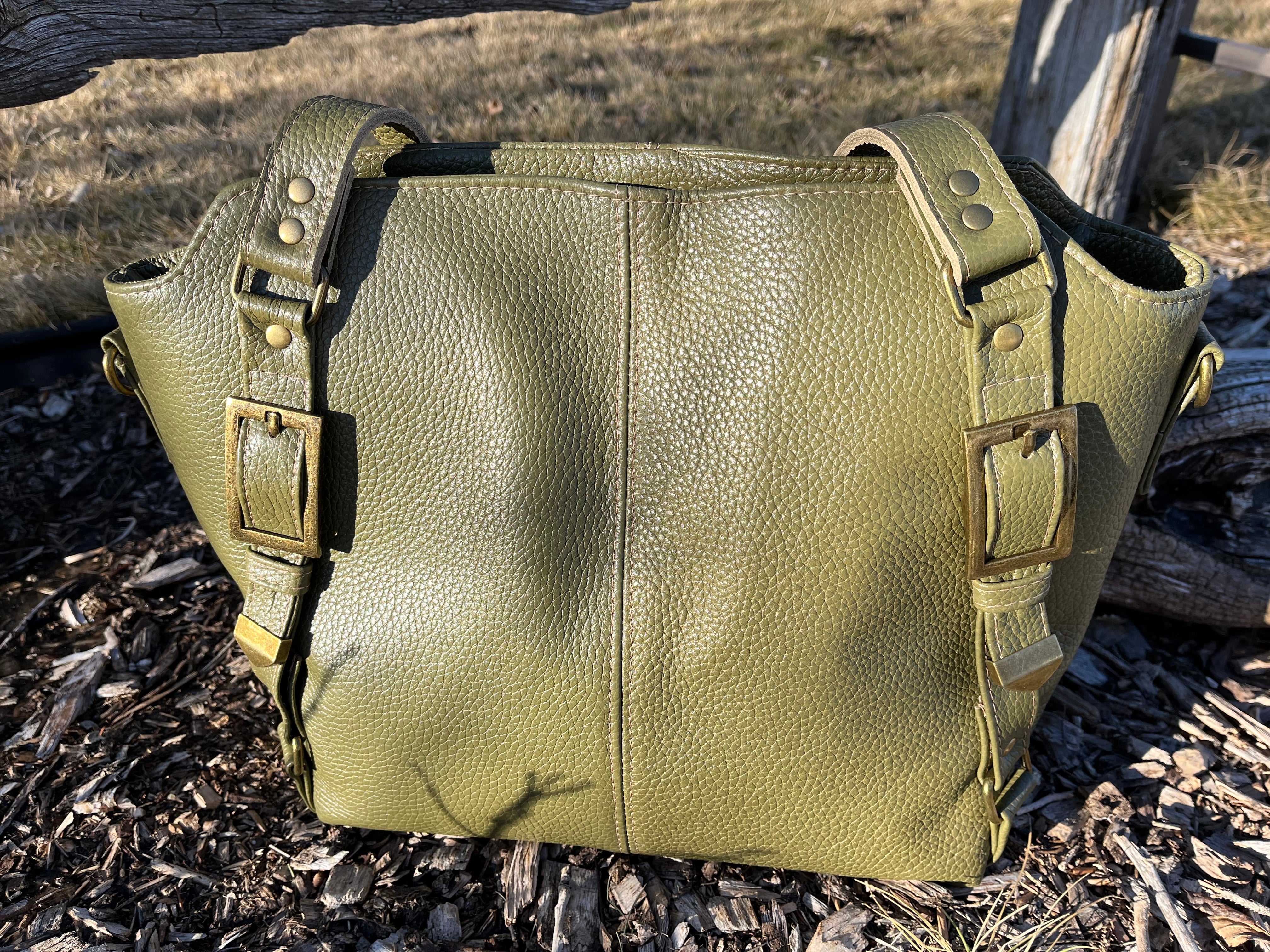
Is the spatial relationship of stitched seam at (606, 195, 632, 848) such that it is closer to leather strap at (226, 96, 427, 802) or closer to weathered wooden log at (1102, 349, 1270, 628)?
leather strap at (226, 96, 427, 802)

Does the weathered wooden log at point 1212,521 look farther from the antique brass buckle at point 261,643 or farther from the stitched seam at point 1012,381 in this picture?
the antique brass buckle at point 261,643

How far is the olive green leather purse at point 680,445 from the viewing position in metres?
1.17

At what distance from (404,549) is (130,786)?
80 cm

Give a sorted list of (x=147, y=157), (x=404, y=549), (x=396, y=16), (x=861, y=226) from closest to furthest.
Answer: (x=861, y=226) < (x=404, y=549) < (x=396, y=16) < (x=147, y=157)

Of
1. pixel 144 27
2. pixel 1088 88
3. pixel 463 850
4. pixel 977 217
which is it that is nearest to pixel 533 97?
pixel 1088 88

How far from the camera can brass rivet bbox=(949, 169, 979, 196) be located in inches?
44.3

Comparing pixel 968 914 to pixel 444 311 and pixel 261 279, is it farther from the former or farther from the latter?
pixel 261 279

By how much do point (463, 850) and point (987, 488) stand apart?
1056 mm

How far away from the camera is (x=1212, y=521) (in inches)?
77.5

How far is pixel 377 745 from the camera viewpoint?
1.37 meters

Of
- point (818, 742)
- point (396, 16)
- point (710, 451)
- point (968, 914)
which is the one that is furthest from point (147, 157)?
point (968, 914)

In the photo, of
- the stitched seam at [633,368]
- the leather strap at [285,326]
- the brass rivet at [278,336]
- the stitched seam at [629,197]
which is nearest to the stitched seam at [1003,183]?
the stitched seam at [629,197]

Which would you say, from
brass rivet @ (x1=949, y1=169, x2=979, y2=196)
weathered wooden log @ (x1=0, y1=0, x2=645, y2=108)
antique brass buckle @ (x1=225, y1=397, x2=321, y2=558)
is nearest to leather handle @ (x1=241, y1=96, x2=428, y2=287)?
antique brass buckle @ (x1=225, y1=397, x2=321, y2=558)

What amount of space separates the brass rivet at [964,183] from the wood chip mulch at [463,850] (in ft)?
3.59
